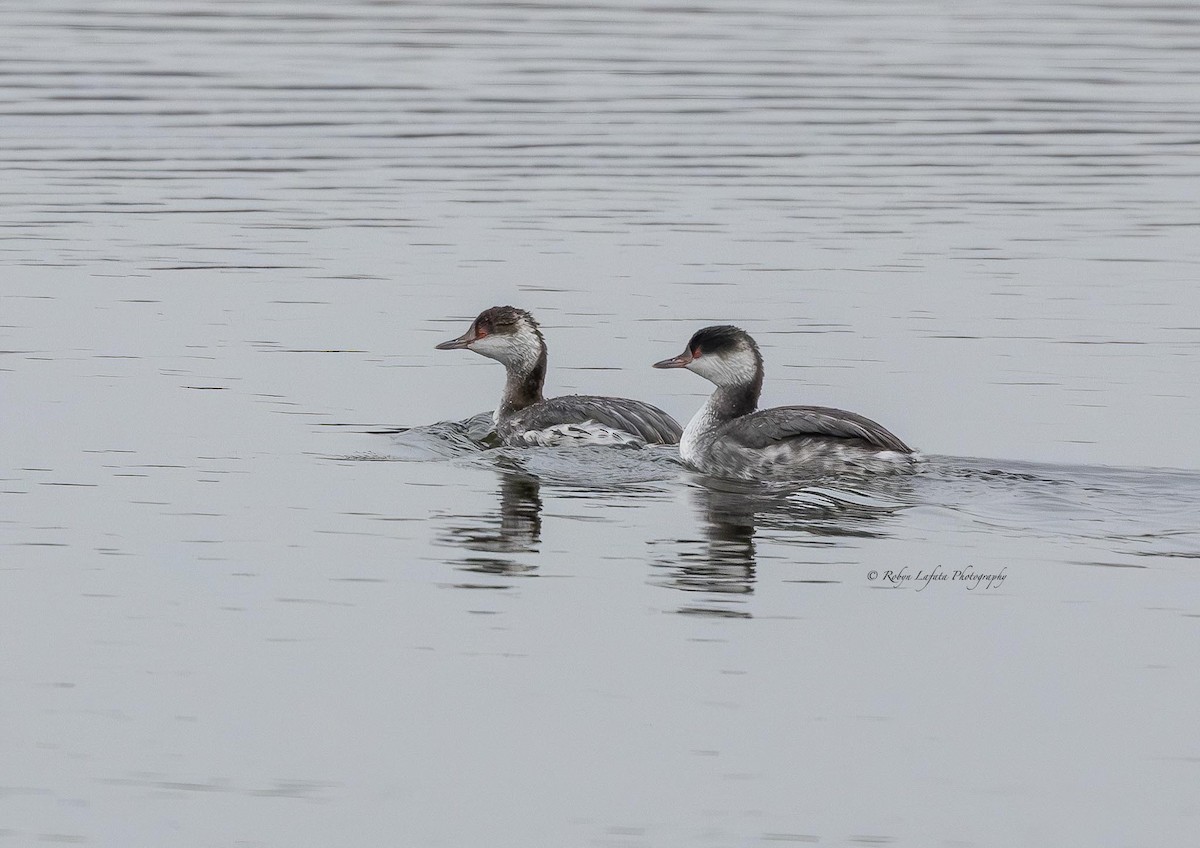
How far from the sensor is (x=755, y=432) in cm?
1255

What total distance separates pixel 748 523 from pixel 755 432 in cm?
142

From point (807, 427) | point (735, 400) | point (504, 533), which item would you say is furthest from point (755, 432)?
point (504, 533)

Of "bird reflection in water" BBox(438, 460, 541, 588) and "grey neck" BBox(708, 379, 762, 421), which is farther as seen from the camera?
"grey neck" BBox(708, 379, 762, 421)

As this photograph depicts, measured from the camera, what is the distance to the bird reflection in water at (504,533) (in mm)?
10086

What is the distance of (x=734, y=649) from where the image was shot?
28.7ft

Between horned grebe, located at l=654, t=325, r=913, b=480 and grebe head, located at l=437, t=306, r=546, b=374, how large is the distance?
4.89 feet

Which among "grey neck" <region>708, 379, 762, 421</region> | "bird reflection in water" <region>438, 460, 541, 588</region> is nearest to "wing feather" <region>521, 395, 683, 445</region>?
"grey neck" <region>708, 379, 762, 421</region>

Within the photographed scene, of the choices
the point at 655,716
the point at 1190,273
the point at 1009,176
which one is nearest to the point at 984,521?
the point at 655,716

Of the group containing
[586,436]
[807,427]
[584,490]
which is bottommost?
[584,490]

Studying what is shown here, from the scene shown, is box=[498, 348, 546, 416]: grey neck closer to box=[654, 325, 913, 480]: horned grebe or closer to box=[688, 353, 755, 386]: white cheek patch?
box=[654, 325, 913, 480]: horned grebe

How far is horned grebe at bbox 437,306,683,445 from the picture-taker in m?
13.4

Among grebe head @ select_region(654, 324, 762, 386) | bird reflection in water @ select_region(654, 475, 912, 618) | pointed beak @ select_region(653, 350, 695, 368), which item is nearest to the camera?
bird reflection in water @ select_region(654, 475, 912, 618)

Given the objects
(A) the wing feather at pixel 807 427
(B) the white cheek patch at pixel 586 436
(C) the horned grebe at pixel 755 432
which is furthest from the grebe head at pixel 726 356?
(A) the wing feather at pixel 807 427

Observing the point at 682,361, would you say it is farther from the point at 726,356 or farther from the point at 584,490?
the point at 584,490
